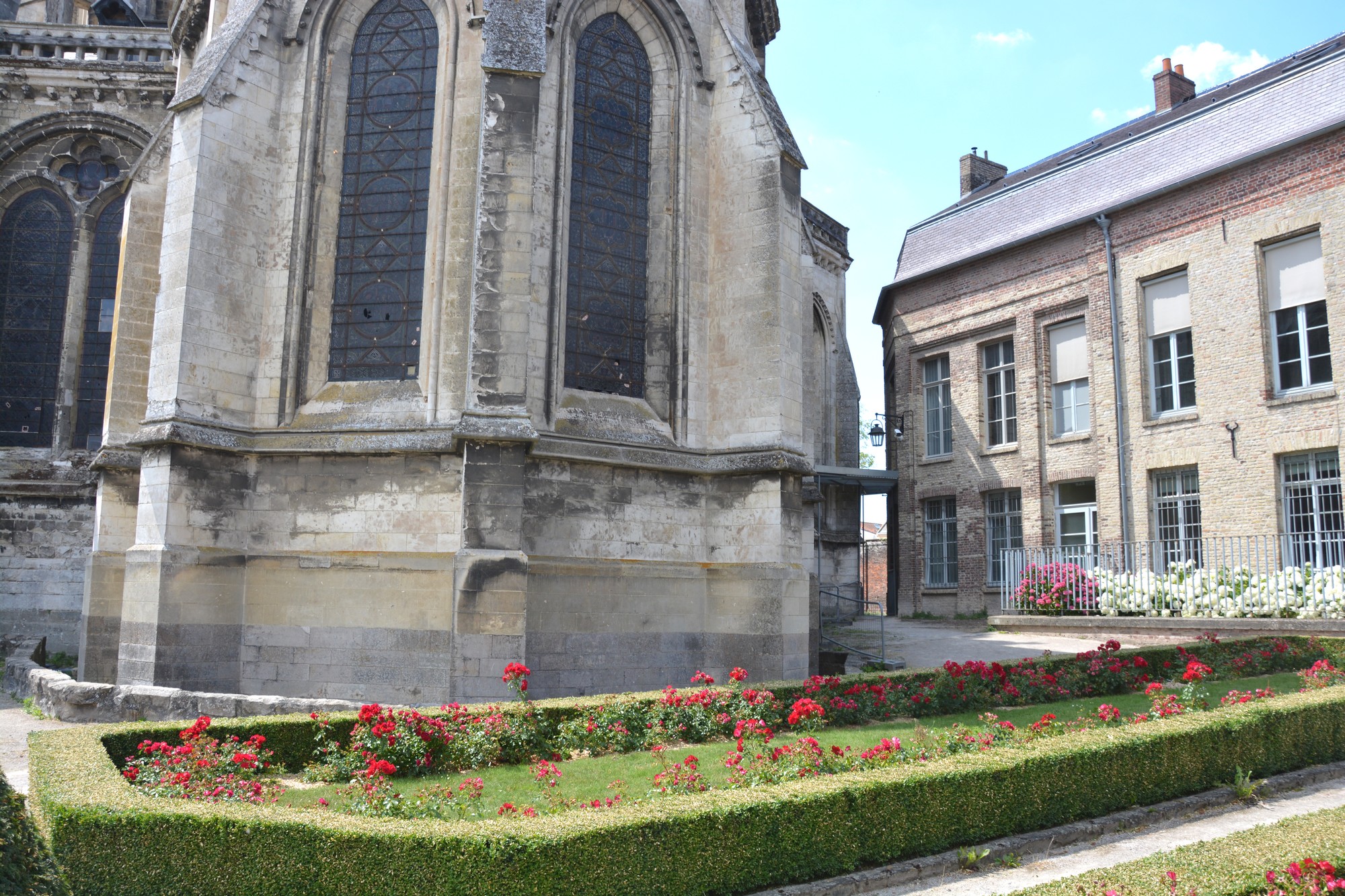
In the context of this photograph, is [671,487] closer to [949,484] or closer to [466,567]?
[466,567]

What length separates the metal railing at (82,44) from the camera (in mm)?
17547

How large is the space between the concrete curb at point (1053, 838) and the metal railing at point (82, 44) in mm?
18570

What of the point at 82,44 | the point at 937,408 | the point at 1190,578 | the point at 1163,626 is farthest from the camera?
the point at 937,408

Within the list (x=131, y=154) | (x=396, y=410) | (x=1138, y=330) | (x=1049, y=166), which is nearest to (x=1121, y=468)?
(x=1138, y=330)

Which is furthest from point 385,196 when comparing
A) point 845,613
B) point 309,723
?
point 845,613

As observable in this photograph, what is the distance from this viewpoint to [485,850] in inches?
179

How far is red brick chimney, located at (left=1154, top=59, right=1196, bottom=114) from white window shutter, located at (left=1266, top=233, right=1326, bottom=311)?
7732 millimetres

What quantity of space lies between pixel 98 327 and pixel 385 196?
9184mm

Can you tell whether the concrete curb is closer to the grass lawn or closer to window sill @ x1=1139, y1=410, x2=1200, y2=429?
the grass lawn

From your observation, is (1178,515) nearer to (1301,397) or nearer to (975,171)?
(1301,397)

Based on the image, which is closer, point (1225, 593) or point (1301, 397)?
point (1225, 593)

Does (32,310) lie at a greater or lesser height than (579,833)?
greater

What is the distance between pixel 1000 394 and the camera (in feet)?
77.0

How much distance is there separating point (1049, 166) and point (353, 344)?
20079 millimetres
